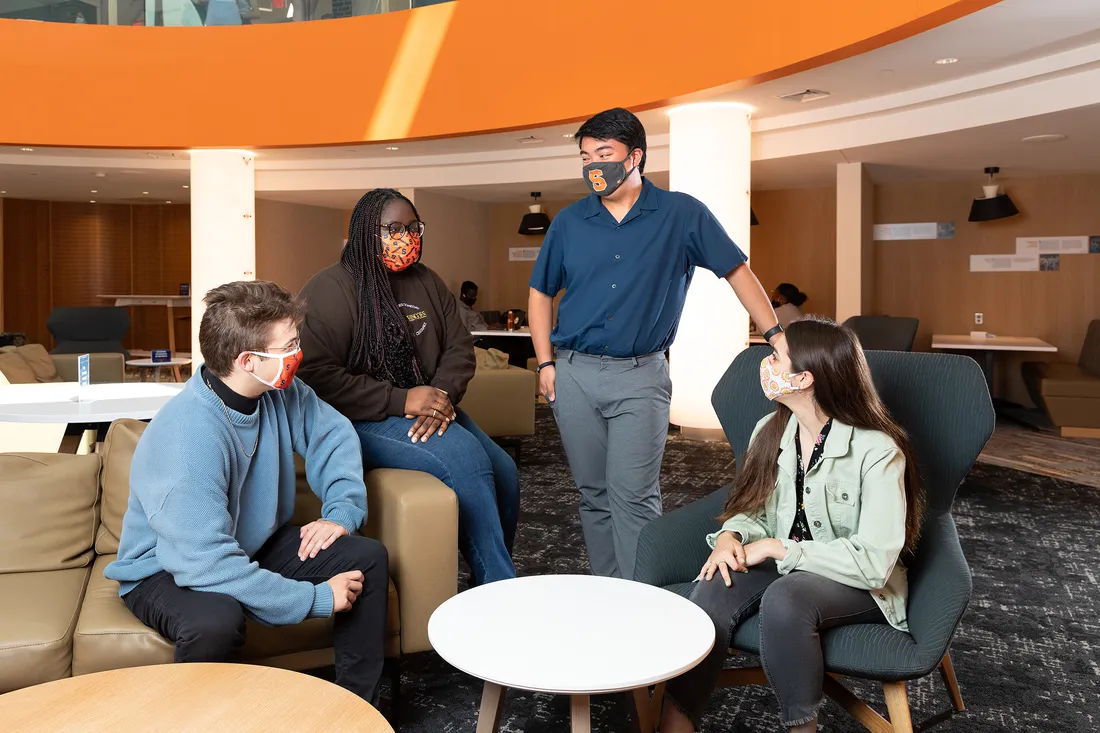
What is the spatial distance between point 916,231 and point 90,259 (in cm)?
1349

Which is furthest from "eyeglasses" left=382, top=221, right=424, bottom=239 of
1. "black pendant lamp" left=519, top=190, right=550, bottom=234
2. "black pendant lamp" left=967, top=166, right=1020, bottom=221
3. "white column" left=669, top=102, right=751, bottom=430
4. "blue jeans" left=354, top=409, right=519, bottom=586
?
"black pendant lamp" left=519, top=190, right=550, bottom=234

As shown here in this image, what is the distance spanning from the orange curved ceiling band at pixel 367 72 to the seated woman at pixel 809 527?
4333mm

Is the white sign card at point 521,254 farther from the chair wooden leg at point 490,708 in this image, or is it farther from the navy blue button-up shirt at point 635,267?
the chair wooden leg at point 490,708

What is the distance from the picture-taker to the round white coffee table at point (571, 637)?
1.60 m

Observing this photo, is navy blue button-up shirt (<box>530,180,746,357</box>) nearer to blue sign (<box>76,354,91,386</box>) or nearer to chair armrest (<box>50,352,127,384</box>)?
blue sign (<box>76,354,91,386</box>)

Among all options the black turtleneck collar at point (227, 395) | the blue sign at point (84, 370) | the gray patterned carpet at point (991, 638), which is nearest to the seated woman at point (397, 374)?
the gray patterned carpet at point (991, 638)

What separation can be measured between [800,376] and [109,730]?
63.9 inches

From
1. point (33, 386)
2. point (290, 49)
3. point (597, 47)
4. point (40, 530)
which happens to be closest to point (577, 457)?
point (40, 530)

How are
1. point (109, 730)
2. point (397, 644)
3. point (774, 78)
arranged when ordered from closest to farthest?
point (109, 730), point (397, 644), point (774, 78)

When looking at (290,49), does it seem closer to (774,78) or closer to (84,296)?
(774,78)

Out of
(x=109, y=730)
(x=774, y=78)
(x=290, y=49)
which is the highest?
(x=290, y=49)

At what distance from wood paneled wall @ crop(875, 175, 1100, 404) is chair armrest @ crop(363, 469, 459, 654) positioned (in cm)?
931

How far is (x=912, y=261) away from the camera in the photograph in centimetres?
1073

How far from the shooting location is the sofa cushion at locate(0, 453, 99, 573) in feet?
8.18
